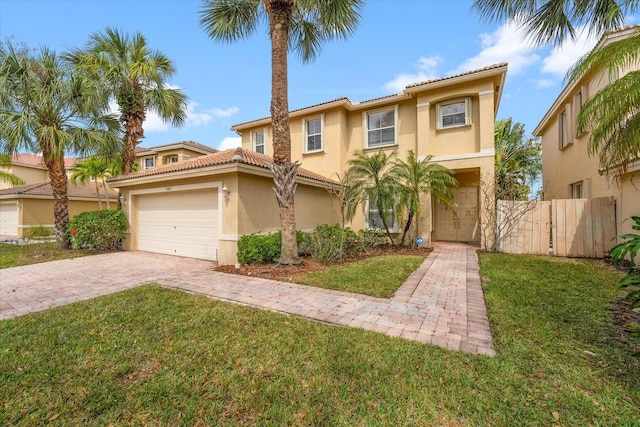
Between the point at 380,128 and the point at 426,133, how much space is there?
8.16 feet

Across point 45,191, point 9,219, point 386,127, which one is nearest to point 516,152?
point 386,127

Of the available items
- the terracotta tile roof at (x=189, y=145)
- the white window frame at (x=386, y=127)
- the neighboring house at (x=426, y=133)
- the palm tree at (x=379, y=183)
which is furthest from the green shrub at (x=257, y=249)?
the terracotta tile roof at (x=189, y=145)

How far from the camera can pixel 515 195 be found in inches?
439

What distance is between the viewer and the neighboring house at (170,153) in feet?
76.0

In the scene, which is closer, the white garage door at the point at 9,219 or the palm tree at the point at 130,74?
the palm tree at the point at 130,74

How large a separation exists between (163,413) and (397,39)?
12.3 meters

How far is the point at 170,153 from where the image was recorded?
2362 cm

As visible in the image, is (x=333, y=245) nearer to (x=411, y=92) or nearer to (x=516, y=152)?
(x=411, y=92)

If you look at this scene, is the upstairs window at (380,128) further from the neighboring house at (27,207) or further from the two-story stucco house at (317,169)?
the neighboring house at (27,207)

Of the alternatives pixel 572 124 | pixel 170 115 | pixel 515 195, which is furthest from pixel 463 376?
pixel 170 115

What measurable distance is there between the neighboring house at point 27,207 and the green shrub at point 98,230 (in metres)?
11.5

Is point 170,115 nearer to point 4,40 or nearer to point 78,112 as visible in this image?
point 78,112

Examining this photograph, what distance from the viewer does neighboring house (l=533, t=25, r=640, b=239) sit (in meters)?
8.35

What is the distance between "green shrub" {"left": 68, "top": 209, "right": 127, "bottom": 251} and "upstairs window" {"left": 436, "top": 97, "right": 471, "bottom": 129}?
15.1 m
